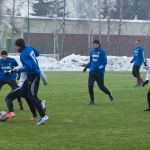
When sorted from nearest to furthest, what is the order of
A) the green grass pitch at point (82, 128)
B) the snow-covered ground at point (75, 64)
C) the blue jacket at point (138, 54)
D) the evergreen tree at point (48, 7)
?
the green grass pitch at point (82, 128) → the blue jacket at point (138, 54) → the snow-covered ground at point (75, 64) → the evergreen tree at point (48, 7)

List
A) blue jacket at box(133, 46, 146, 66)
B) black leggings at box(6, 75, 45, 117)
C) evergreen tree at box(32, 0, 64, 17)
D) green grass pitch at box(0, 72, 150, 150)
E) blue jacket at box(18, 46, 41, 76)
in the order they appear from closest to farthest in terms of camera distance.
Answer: green grass pitch at box(0, 72, 150, 150) < blue jacket at box(18, 46, 41, 76) < black leggings at box(6, 75, 45, 117) < blue jacket at box(133, 46, 146, 66) < evergreen tree at box(32, 0, 64, 17)

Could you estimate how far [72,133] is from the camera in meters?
11.2

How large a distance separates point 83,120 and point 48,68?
111ft

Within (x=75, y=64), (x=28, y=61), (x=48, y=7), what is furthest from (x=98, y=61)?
(x=48, y=7)

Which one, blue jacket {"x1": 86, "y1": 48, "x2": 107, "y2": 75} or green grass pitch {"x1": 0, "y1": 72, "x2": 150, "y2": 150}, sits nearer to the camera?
green grass pitch {"x1": 0, "y1": 72, "x2": 150, "y2": 150}

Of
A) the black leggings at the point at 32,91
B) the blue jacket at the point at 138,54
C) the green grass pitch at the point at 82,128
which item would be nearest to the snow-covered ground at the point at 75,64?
the blue jacket at the point at 138,54

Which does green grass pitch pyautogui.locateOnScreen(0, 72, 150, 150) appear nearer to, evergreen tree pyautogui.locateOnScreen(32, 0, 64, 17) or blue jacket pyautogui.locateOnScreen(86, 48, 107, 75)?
blue jacket pyautogui.locateOnScreen(86, 48, 107, 75)

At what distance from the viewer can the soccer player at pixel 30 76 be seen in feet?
39.9

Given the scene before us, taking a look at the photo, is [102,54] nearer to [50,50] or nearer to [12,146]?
[12,146]

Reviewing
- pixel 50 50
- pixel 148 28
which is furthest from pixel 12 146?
pixel 148 28

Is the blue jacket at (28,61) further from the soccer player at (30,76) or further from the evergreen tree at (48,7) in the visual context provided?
the evergreen tree at (48,7)

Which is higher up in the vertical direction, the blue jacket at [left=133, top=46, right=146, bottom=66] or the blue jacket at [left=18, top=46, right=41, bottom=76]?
the blue jacket at [left=18, top=46, right=41, bottom=76]

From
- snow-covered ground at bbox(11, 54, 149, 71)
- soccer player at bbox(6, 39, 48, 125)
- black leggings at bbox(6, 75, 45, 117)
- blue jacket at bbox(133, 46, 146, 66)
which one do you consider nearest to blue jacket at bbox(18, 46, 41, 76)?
soccer player at bbox(6, 39, 48, 125)

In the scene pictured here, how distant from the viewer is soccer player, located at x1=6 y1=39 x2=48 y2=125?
39.9ft
